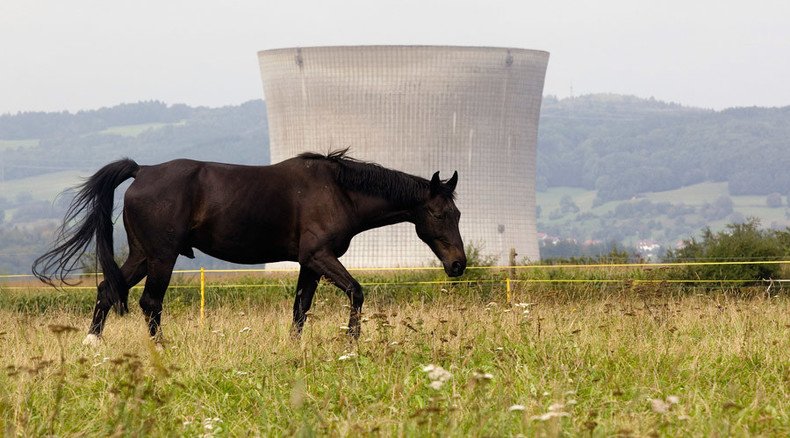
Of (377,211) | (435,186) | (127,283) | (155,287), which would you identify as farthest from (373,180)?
(127,283)

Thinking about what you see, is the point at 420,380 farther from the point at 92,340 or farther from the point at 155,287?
the point at 155,287

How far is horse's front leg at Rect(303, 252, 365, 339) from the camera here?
8.20 metres

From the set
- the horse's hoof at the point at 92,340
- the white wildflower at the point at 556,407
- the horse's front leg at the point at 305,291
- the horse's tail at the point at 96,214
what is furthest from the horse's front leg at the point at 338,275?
the white wildflower at the point at 556,407

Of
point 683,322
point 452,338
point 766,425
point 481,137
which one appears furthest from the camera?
point 481,137

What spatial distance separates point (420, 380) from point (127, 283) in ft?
12.0

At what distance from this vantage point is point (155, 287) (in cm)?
848

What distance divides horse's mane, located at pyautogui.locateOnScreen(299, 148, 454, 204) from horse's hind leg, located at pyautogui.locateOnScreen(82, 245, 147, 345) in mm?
1325

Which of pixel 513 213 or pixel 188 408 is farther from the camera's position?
pixel 513 213

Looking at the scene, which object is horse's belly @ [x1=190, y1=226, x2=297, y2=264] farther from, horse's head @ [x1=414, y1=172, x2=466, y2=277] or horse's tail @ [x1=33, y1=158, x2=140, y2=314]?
horse's head @ [x1=414, y1=172, x2=466, y2=277]

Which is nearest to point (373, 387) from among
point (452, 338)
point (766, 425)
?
point (452, 338)

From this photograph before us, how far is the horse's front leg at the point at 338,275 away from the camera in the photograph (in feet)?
26.9

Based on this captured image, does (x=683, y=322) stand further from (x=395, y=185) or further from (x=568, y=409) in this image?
(x=568, y=409)

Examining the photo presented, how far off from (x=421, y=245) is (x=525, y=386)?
109 feet

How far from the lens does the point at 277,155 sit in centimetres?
3803
